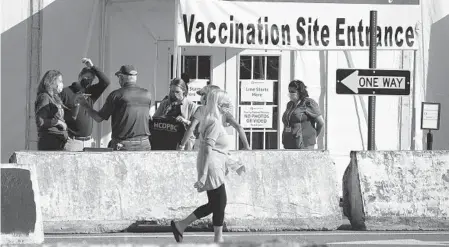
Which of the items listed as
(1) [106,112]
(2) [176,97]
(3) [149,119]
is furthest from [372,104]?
(1) [106,112]

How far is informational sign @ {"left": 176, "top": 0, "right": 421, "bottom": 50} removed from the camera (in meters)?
16.9

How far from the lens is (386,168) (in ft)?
44.4

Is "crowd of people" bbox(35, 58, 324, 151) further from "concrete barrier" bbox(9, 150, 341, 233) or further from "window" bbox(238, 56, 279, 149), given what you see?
"window" bbox(238, 56, 279, 149)

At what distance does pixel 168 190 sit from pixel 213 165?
194cm

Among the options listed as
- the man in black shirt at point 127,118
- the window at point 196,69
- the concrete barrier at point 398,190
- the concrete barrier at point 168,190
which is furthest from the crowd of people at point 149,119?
the window at point 196,69

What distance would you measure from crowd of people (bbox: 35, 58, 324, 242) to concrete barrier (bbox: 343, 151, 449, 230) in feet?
5.17

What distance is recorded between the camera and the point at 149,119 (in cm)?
1442

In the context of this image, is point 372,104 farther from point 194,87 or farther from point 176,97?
point 194,87

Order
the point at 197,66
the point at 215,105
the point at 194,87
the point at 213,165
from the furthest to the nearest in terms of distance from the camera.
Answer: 1. the point at 197,66
2. the point at 194,87
3. the point at 215,105
4. the point at 213,165

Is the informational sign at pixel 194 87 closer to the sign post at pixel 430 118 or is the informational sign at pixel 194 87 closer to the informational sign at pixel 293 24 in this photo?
the informational sign at pixel 293 24

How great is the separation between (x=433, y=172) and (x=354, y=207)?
1.05 m

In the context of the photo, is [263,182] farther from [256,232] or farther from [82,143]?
[82,143]

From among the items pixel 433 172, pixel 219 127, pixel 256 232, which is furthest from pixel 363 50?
pixel 219 127

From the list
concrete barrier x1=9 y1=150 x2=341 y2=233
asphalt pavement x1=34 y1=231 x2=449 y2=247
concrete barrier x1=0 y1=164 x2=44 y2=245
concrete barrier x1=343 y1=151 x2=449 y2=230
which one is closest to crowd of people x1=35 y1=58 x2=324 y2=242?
concrete barrier x1=9 y1=150 x2=341 y2=233
